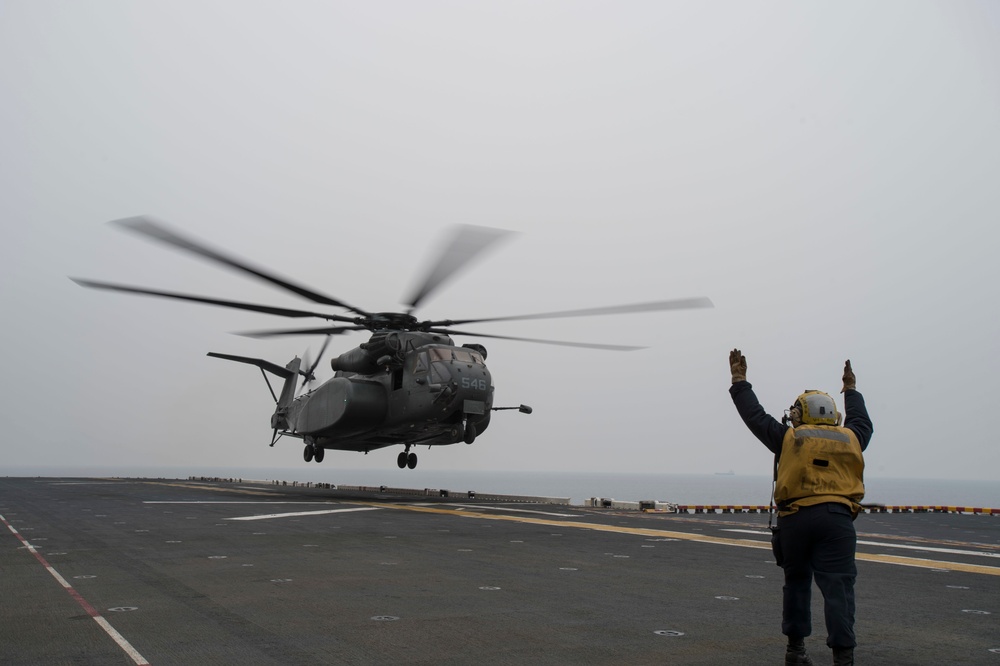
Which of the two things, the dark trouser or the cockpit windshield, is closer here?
the dark trouser

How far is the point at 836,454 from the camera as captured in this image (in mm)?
5719

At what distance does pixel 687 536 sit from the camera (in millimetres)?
17266

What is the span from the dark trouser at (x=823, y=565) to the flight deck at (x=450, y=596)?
898 mm

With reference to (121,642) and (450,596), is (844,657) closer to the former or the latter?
(450,596)

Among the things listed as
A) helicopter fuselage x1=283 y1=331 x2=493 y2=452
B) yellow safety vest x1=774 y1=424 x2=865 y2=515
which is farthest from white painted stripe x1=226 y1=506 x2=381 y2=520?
yellow safety vest x1=774 y1=424 x2=865 y2=515

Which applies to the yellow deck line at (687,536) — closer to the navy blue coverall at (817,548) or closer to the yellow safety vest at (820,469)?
the navy blue coverall at (817,548)

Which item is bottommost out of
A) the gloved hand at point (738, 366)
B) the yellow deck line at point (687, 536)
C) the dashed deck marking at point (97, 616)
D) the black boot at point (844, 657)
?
the dashed deck marking at point (97, 616)

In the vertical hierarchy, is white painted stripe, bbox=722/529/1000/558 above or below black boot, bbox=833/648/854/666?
below

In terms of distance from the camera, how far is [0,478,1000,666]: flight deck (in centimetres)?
678

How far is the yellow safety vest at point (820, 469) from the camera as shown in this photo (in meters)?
5.65

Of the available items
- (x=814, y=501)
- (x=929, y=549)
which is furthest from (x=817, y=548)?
(x=929, y=549)

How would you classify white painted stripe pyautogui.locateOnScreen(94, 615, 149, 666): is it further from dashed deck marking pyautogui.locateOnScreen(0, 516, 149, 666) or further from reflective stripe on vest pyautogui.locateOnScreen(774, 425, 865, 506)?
reflective stripe on vest pyautogui.locateOnScreen(774, 425, 865, 506)

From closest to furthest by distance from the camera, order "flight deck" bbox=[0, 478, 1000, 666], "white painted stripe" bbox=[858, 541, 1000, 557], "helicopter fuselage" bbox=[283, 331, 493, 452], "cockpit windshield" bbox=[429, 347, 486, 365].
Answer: "flight deck" bbox=[0, 478, 1000, 666]
"white painted stripe" bbox=[858, 541, 1000, 557]
"helicopter fuselage" bbox=[283, 331, 493, 452]
"cockpit windshield" bbox=[429, 347, 486, 365]

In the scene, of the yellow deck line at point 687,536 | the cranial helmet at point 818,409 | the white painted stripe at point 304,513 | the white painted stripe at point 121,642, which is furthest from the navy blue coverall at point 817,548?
the white painted stripe at point 304,513
